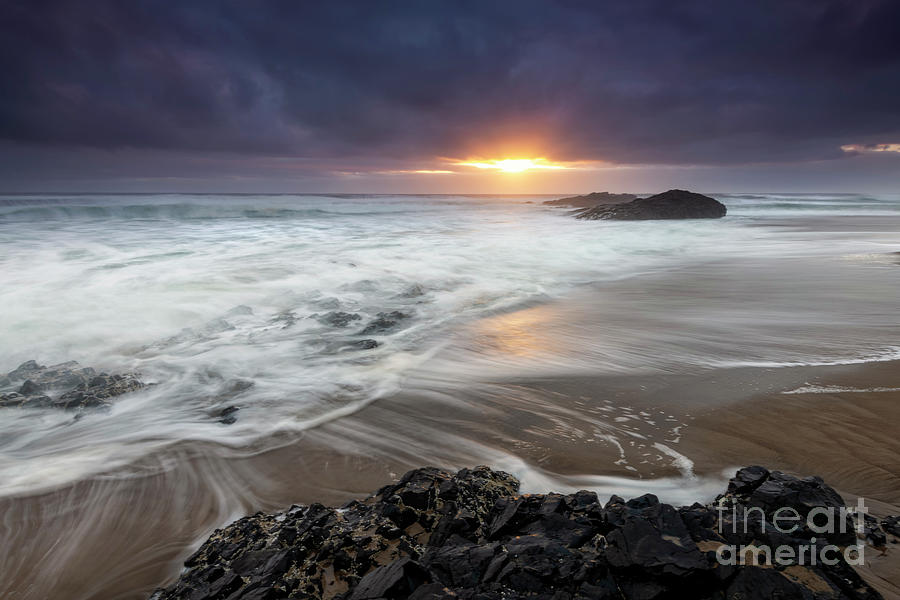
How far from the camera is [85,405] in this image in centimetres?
412

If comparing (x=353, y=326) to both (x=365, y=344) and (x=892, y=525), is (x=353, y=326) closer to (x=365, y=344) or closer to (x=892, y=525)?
→ (x=365, y=344)

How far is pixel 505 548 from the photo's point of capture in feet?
6.46

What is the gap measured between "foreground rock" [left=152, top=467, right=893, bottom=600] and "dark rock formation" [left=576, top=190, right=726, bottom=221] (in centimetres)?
3263

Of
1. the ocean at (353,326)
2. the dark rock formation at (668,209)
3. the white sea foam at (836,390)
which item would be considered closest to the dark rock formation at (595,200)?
the dark rock formation at (668,209)

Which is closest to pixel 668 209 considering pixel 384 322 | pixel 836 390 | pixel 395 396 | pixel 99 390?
pixel 384 322

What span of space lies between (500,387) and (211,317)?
5147mm

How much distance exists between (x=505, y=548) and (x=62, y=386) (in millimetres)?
4734

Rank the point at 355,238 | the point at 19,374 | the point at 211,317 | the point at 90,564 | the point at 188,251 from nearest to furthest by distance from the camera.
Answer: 1. the point at 90,564
2. the point at 19,374
3. the point at 211,317
4. the point at 188,251
5. the point at 355,238

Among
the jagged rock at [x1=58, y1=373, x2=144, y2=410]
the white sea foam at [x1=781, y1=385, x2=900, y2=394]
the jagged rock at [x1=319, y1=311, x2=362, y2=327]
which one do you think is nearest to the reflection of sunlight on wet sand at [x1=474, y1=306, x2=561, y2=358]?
the jagged rock at [x1=319, y1=311, x2=362, y2=327]

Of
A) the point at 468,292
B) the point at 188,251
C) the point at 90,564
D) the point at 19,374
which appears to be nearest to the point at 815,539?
the point at 90,564

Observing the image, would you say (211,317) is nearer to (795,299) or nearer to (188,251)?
(188,251)

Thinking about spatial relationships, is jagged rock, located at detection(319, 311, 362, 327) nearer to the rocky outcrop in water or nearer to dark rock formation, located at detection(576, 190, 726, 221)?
the rocky outcrop in water

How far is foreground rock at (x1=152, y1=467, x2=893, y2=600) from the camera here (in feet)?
5.69

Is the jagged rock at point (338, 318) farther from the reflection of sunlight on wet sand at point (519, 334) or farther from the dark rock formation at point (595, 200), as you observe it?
the dark rock formation at point (595, 200)
